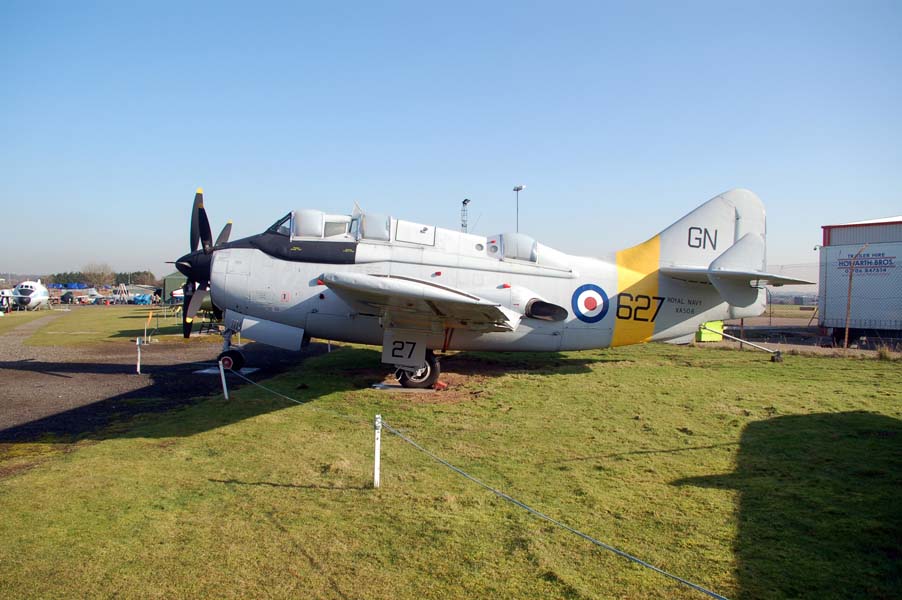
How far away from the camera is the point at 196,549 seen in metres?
3.87

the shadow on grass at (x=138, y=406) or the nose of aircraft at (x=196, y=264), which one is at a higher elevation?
the nose of aircraft at (x=196, y=264)

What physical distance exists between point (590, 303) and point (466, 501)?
24.5 ft

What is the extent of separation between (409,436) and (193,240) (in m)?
8.56

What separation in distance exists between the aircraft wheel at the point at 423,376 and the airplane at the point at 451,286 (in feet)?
0.07

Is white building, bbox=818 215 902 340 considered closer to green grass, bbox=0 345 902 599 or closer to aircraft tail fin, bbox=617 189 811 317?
aircraft tail fin, bbox=617 189 811 317

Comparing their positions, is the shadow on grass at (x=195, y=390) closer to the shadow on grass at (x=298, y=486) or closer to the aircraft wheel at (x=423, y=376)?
the aircraft wheel at (x=423, y=376)

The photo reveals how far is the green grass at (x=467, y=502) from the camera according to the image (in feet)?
11.4

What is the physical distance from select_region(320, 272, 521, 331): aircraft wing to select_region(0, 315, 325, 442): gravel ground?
3.97m

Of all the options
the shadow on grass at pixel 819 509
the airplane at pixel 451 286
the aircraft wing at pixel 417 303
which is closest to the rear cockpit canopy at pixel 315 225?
the airplane at pixel 451 286

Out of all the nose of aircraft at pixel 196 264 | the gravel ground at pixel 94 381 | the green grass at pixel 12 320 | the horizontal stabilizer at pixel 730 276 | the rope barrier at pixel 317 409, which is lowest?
the green grass at pixel 12 320

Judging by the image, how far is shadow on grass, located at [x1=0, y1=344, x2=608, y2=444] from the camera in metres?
7.36

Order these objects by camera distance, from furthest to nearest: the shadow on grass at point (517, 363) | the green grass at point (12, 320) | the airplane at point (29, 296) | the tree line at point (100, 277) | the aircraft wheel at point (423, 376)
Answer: the tree line at point (100, 277), the airplane at point (29, 296), the green grass at point (12, 320), the shadow on grass at point (517, 363), the aircraft wheel at point (423, 376)

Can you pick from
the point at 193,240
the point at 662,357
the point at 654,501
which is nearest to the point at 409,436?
the point at 654,501

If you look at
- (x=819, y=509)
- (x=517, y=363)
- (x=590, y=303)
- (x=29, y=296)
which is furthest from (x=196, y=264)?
(x=29, y=296)
